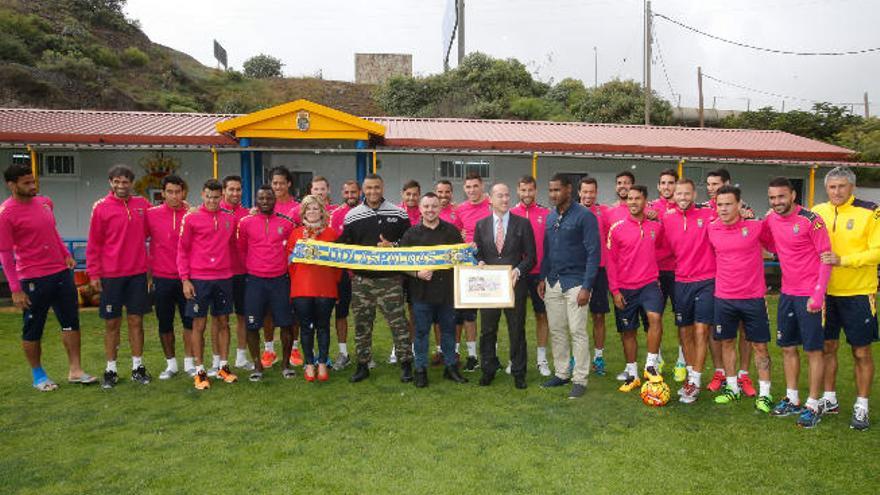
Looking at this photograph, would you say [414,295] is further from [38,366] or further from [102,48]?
[102,48]

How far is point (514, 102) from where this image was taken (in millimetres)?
33719

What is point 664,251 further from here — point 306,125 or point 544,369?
point 306,125

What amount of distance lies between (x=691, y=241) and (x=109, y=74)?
1423 inches

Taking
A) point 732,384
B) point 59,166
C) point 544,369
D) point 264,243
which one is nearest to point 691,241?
point 732,384

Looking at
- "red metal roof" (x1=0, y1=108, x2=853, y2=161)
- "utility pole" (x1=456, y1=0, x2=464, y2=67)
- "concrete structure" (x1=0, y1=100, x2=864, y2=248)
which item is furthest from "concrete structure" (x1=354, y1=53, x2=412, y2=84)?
"concrete structure" (x1=0, y1=100, x2=864, y2=248)

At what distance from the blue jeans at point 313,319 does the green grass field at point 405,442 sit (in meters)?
0.35

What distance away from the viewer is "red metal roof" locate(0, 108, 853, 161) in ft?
43.8

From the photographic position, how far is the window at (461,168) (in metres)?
15.8

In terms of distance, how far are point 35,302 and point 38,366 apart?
0.65 m

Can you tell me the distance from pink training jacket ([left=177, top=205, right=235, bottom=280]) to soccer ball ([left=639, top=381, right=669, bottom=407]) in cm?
398

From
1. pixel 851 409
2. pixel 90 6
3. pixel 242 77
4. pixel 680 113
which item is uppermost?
pixel 90 6

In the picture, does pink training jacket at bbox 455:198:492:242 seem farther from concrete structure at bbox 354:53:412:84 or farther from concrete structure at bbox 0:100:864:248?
concrete structure at bbox 354:53:412:84

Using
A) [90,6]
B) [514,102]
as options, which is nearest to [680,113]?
[514,102]

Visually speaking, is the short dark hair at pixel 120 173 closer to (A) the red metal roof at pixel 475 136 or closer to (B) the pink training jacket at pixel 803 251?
(B) the pink training jacket at pixel 803 251
